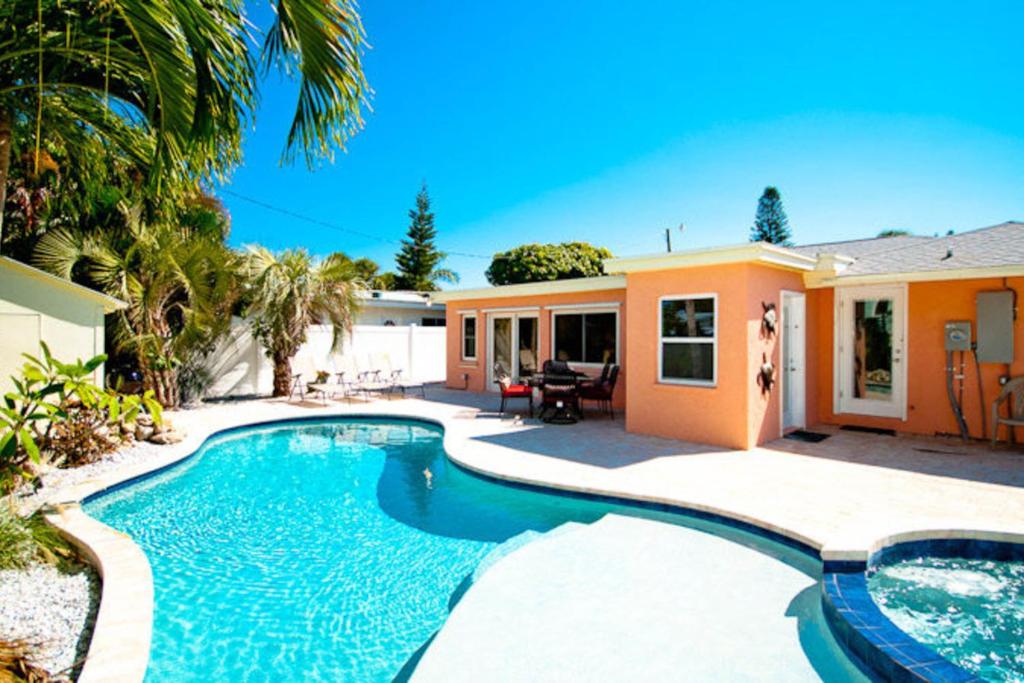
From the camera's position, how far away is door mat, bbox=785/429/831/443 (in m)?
8.61

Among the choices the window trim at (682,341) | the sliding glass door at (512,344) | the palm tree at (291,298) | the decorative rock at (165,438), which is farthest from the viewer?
the sliding glass door at (512,344)

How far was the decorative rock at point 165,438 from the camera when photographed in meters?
8.81

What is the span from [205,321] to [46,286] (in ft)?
13.1

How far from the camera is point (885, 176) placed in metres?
14.2

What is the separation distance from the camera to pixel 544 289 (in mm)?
13500

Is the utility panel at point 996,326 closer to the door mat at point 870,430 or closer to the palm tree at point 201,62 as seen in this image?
the door mat at point 870,430

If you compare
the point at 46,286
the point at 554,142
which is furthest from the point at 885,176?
the point at 46,286

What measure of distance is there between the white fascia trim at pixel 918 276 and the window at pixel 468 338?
9.45 m

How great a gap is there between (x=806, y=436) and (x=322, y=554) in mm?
8031

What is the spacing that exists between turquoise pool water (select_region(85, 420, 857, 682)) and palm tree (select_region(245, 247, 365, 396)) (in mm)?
5644

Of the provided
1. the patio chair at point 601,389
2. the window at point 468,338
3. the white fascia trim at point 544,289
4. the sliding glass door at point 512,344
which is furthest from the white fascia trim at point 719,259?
the window at point 468,338

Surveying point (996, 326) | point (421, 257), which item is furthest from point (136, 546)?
point (421, 257)

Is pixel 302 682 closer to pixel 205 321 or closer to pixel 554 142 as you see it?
pixel 205 321

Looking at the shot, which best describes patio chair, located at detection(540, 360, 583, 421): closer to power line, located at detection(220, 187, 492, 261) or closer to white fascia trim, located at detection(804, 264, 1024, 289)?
white fascia trim, located at detection(804, 264, 1024, 289)
